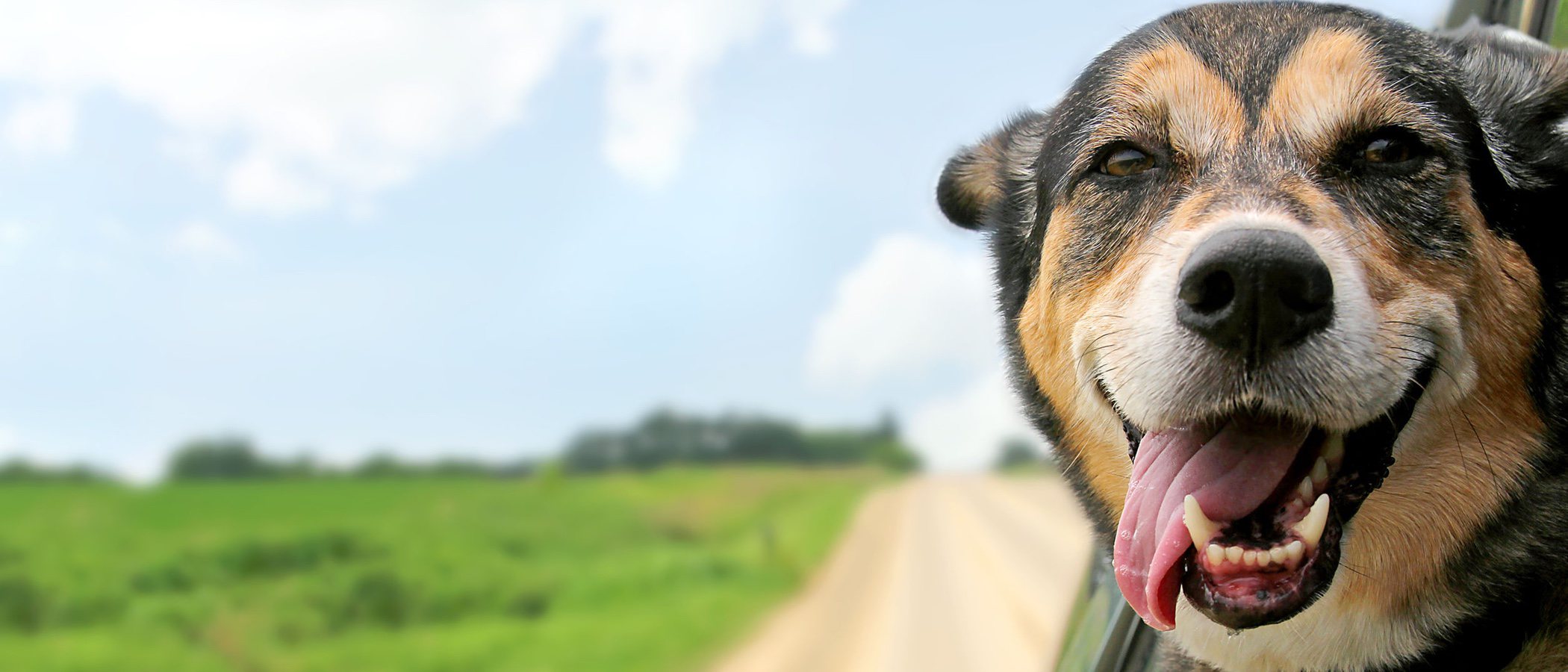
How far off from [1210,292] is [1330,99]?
0.81 meters

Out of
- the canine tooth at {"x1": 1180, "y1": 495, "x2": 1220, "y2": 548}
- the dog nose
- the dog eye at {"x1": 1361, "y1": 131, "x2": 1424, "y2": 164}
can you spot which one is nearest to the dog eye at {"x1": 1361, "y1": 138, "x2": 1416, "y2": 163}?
the dog eye at {"x1": 1361, "y1": 131, "x2": 1424, "y2": 164}

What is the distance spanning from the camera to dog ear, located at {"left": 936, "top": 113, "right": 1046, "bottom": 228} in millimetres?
3650

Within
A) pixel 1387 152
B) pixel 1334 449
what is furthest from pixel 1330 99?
pixel 1334 449

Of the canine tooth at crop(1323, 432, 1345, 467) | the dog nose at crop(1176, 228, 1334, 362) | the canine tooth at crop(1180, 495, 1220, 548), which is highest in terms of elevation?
the dog nose at crop(1176, 228, 1334, 362)

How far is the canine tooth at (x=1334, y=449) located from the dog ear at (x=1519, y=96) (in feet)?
2.94

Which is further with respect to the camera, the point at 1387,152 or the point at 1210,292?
the point at 1387,152

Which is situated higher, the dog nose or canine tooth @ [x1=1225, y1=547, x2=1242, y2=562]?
the dog nose

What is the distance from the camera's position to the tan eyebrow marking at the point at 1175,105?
269 cm

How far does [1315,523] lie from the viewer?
2.08 metres

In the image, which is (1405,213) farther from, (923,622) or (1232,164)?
(923,622)

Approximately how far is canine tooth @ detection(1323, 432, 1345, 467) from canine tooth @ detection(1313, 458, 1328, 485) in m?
0.02

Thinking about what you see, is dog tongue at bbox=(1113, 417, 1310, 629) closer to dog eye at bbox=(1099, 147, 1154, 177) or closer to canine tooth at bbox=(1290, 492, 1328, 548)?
canine tooth at bbox=(1290, 492, 1328, 548)

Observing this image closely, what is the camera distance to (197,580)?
856 inches

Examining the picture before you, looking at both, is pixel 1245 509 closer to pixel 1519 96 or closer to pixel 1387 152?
pixel 1387 152
